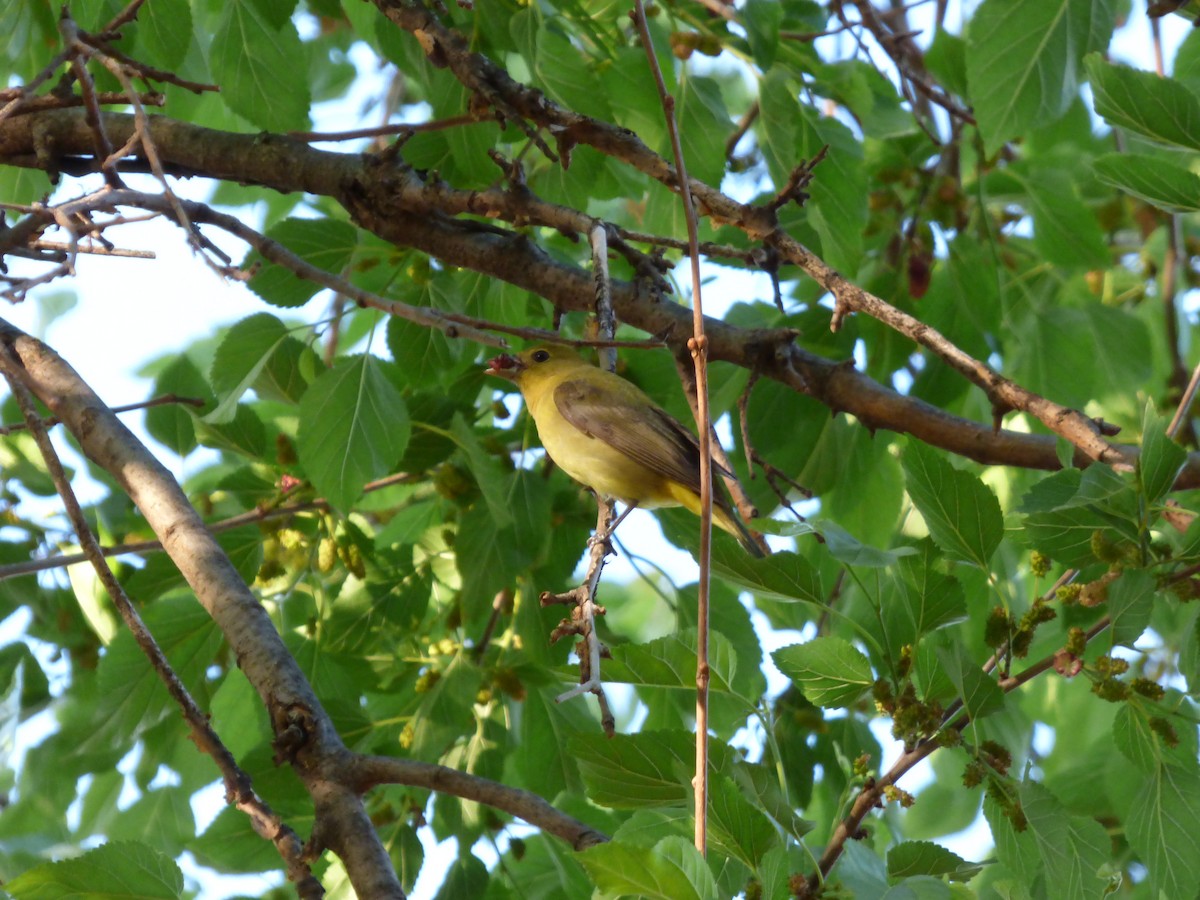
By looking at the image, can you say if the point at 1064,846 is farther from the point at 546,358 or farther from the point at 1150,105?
the point at 546,358

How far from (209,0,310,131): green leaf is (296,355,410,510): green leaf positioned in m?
0.77

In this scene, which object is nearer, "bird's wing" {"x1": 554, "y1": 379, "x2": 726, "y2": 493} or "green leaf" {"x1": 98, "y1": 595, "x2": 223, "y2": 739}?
"green leaf" {"x1": 98, "y1": 595, "x2": 223, "y2": 739}

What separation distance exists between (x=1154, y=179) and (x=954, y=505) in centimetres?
89

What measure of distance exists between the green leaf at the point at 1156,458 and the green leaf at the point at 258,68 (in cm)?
241

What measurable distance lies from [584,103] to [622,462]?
1173 mm

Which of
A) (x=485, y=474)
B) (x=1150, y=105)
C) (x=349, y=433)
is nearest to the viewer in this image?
(x=1150, y=105)

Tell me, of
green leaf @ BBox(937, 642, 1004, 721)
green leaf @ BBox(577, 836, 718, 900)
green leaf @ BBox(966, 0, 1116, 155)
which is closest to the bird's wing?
green leaf @ BBox(966, 0, 1116, 155)

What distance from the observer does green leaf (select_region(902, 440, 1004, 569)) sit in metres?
2.38

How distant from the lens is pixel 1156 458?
2.21 metres

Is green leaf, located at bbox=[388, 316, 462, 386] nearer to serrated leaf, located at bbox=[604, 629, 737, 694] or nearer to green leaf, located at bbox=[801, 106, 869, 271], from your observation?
green leaf, located at bbox=[801, 106, 869, 271]

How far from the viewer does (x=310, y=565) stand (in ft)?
12.4

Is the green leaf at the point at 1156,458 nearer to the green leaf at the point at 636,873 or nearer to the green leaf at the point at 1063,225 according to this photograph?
the green leaf at the point at 636,873

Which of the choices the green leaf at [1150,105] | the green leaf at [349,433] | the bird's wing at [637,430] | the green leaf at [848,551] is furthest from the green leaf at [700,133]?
the green leaf at [848,551]

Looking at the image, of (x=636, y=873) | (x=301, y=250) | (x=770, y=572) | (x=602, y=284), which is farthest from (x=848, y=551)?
(x=301, y=250)
